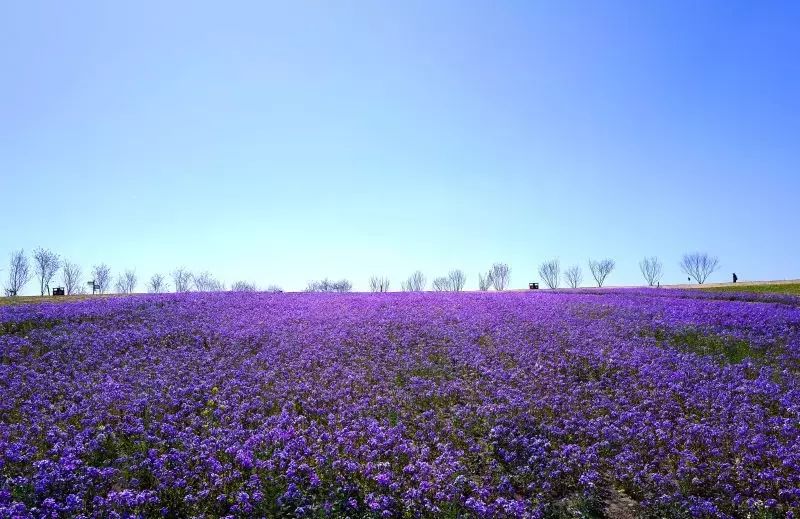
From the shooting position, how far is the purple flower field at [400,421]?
21.0ft

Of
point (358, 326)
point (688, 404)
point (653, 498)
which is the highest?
point (358, 326)

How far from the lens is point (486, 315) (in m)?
18.4

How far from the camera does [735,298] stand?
29547 mm

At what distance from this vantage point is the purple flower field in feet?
21.0

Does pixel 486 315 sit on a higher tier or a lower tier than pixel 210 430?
higher

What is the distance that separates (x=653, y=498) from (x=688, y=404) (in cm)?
338

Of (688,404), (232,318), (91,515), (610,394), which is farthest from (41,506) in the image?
(232,318)

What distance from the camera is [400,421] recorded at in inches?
337

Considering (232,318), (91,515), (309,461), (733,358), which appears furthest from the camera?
(232,318)

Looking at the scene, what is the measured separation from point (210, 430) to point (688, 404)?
27.7 ft

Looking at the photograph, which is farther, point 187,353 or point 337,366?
point 187,353

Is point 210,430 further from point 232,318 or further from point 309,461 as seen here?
point 232,318

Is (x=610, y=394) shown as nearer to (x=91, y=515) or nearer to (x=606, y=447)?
(x=606, y=447)

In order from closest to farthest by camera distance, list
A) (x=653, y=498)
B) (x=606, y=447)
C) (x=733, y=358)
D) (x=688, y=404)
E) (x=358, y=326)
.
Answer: (x=653, y=498)
(x=606, y=447)
(x=688, y=404)
(x=733, y=358)
(x=358, y=326)
